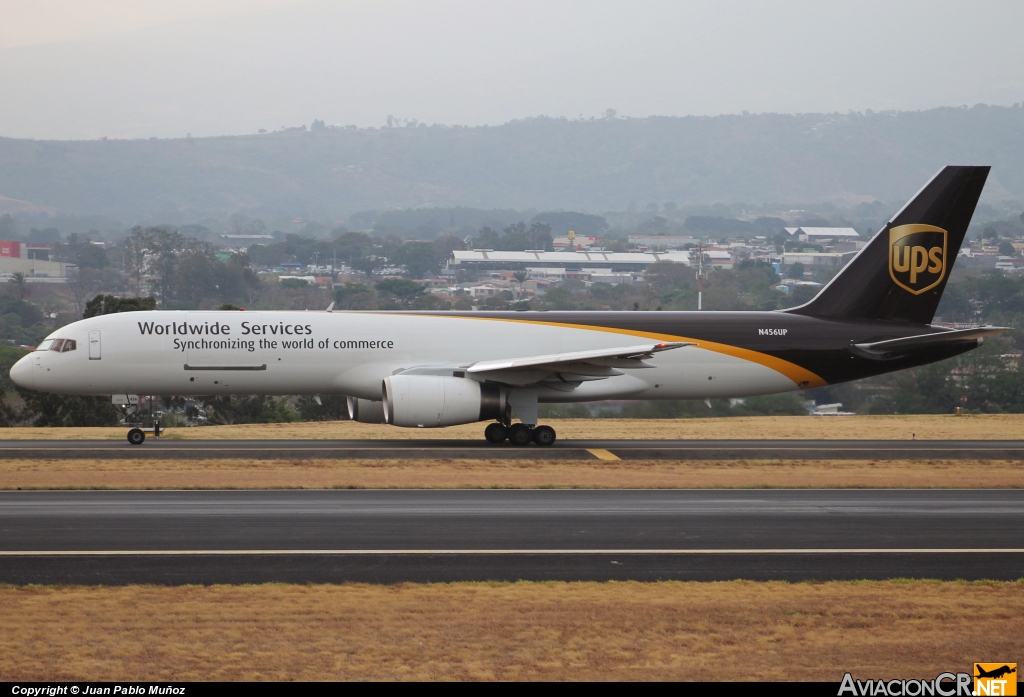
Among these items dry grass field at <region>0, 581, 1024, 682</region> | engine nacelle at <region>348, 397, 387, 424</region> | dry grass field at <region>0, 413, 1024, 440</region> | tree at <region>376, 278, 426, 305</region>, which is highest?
tree at <region>376, 278, 426, 305</region>

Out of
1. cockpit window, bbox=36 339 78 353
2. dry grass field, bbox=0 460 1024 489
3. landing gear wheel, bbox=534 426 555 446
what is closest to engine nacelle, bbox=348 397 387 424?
landing gear wheel, bbox=534 426 555 446

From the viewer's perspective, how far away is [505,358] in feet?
109

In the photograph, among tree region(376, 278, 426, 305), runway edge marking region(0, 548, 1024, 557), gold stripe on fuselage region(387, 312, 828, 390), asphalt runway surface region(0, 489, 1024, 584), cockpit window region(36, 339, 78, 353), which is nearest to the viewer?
asphalt runway surface region(0, 489, 1024, 584)

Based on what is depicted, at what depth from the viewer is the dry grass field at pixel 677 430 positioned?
36.3m

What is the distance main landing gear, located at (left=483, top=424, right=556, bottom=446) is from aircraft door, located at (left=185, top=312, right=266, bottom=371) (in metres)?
6.50

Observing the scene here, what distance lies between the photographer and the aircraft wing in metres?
30.7

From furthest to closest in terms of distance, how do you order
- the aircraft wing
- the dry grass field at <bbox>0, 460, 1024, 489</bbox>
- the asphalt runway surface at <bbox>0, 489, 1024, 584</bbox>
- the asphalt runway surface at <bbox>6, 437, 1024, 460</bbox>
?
the aircraft wing, the asphalt runway surface at <bbox>6, 437, 1024, 460</bbox>, the dry grass field at <bbox>0, 460, 1024, 489</bbox>, the asphalt runway surface at <bbox>0, 489, 1024, 584</bbox>

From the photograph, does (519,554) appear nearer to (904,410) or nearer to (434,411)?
(434,411)

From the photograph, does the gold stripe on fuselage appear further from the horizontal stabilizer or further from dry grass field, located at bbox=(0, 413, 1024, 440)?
dry grass field, located at bbox=(0, 413, 1024, 440)

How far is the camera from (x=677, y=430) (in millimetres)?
39688

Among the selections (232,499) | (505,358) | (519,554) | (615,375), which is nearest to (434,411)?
(505,358)

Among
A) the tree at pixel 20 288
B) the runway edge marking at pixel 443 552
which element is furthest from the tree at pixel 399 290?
the runway edge marking at pixel 443 552

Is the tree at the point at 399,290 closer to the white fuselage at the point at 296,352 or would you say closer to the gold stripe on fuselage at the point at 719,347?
the gold stripe on fuselage at the point at 719,347

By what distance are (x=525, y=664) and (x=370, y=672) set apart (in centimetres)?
151
